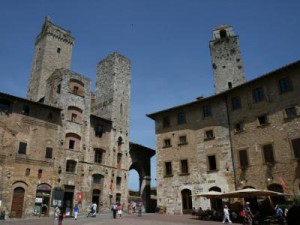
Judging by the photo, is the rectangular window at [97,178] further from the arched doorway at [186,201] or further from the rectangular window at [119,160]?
the arched doorway at [186,201]

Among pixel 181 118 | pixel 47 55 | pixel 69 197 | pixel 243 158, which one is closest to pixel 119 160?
pixel 69 197

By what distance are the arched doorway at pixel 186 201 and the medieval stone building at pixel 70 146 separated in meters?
9.26

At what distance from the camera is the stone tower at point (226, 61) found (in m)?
36.3

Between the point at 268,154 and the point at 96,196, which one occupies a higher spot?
the point at 268,154

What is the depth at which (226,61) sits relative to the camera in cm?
3738

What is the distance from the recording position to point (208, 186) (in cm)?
2711

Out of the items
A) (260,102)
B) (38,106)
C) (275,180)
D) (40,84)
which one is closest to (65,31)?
(40,84)

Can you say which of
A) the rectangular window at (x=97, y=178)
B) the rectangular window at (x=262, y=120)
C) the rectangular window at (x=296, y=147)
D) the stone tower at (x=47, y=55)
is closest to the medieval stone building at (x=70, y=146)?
the rectangular window at (x=97, y=178)

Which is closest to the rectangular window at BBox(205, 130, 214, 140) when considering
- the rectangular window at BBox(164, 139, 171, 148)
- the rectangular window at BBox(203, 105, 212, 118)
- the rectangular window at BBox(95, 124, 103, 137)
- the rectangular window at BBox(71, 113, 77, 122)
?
the rectangular window at BBox(203, 105, 212, 118)

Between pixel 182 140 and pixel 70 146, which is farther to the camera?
pixel 70 146

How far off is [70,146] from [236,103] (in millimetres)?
18692

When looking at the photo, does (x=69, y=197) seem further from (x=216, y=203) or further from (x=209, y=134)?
(x=209, y=134)

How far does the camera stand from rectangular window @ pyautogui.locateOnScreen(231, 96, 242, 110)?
27.3m

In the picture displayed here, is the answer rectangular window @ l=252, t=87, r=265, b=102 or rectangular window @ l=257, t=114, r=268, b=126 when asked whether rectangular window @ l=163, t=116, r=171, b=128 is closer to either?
rectangular window @ l=252, t=87, r=265, b=102
